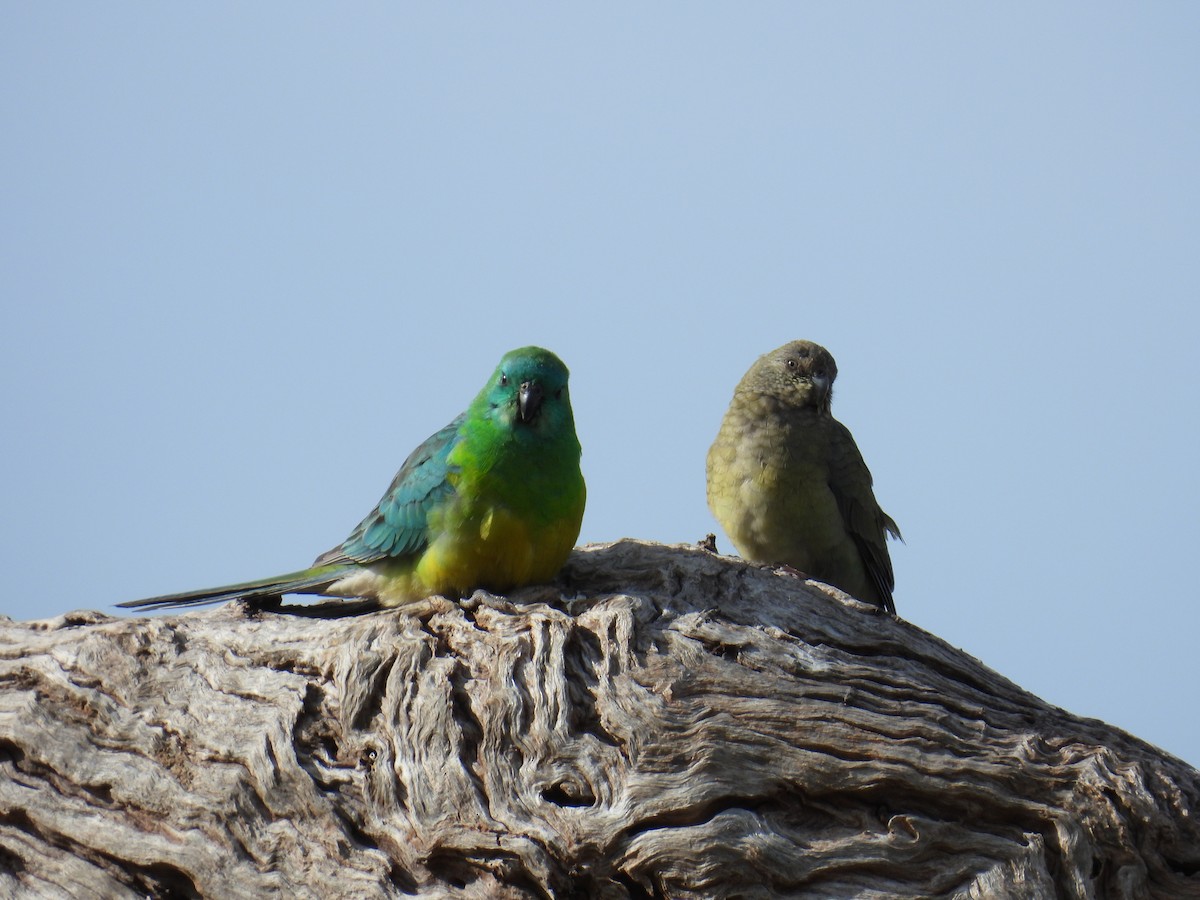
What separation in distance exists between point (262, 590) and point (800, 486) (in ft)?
11.8

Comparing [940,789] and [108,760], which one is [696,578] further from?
[108,760]

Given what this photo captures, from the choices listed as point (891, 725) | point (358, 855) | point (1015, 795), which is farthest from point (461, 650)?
point (1015, 795)

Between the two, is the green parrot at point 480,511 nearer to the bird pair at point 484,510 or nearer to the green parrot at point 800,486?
the bird pair at point 484,510

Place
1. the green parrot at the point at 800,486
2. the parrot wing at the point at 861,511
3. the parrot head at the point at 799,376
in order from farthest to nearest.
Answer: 1. the parrot head at the point at 799,376
2. the parrot wing at the point at 861,511
3. the green parrot at the point at 800,486

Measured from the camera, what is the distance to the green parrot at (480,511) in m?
6.39

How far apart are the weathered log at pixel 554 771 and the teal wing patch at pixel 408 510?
0.68 m

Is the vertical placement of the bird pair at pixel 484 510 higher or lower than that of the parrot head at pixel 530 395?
lower

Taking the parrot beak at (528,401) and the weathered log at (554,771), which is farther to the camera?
the parrot beak at (528,401)

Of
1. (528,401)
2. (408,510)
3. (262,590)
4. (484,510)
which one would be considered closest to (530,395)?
(528,401)

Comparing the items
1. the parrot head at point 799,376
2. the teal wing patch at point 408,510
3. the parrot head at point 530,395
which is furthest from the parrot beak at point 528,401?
the parrot head at point 799,376

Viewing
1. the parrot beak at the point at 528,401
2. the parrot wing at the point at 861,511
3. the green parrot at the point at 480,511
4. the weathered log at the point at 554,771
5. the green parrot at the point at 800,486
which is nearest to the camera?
the weathered log at the point at 554,771

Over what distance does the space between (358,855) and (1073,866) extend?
10.0 feet

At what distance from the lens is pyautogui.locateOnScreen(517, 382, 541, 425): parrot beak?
657 cm

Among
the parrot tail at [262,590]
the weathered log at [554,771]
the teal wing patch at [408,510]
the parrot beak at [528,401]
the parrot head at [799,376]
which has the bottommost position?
the weathered log at [554,771]
